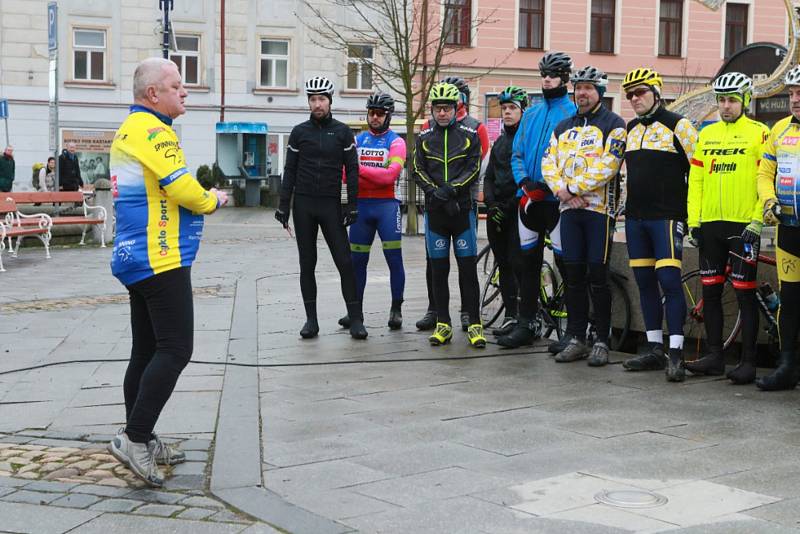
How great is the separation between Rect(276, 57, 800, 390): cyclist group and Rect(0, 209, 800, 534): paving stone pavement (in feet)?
1.30

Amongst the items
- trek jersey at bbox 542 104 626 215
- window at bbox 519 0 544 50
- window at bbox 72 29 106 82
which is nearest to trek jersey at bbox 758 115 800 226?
trek jersey at bbox 542 104 626 215

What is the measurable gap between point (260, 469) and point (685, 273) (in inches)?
167

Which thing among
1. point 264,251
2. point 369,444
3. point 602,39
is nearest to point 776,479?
point 369,444

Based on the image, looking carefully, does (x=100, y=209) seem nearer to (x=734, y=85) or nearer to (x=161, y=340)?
(x=734, y=85)

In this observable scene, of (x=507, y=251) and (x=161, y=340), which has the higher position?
(x=507, y=251)

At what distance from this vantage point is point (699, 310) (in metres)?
8.50

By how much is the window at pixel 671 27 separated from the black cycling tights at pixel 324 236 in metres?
37.1

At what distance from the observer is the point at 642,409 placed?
22.8 feet

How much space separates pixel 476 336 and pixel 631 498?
4229 millimetres

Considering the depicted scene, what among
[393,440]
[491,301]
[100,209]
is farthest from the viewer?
[100,209]

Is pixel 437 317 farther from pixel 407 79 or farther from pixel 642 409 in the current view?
→ pixel 407 79

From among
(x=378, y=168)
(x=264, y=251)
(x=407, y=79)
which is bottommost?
(x=264, y=251)

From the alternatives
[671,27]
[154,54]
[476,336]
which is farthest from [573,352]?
[671,27]

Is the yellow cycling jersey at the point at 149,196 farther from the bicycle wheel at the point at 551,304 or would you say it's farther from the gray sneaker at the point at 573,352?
the bicycle wheel at the point at 551,304
